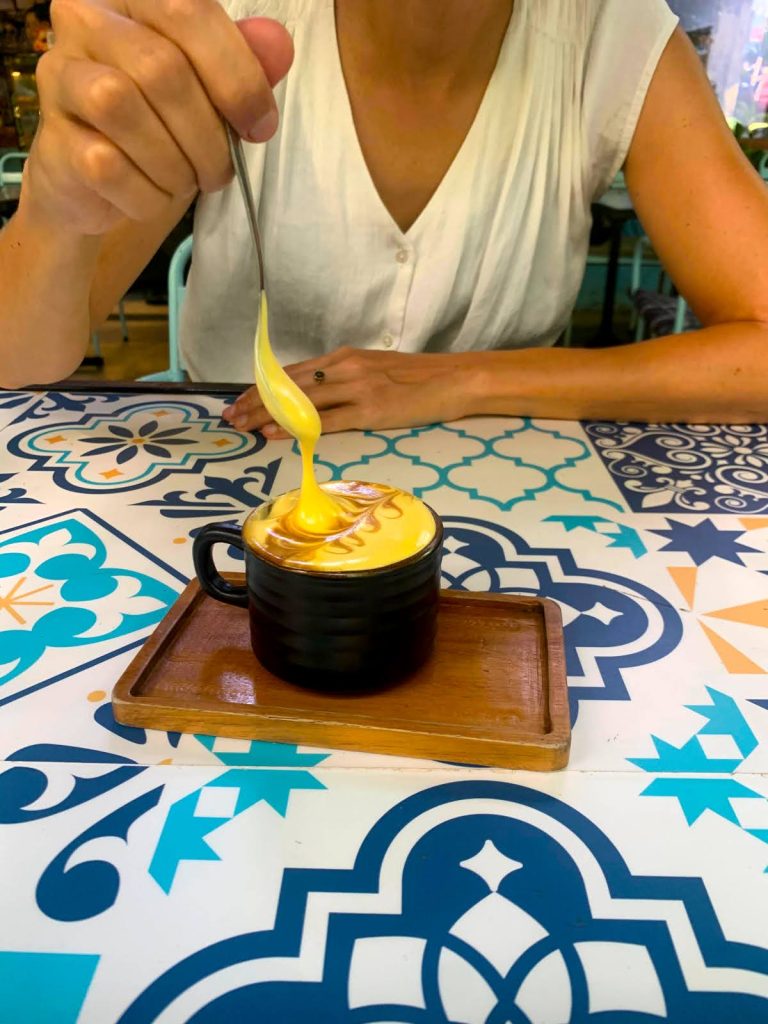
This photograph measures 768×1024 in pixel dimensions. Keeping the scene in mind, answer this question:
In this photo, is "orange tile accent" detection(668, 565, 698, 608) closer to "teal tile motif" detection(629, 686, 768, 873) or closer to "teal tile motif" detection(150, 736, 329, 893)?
"teal tile motif" detection(629, 686, 768, 873)

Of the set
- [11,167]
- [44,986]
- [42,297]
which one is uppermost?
[11,167]

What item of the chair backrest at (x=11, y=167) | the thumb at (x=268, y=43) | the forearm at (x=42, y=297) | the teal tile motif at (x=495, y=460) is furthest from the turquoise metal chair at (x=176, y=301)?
the chair backrest at (x=11, y=167)

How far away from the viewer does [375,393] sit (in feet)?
2.81

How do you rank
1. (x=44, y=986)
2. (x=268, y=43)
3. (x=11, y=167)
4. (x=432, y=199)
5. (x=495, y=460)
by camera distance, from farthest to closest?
1. (x=11, y=167)
2. (x=432, y=199)
3. (x=495, y=460)
4. (x=268, y=43)
5. (x=44, y=986)

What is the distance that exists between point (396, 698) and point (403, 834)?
3.4 inches

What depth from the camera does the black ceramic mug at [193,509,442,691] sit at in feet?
1.35

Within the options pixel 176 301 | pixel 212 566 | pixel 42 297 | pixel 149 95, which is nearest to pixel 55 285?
pixel 42 297

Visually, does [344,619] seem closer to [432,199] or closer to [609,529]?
[609,529]

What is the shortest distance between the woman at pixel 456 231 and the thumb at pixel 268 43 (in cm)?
27

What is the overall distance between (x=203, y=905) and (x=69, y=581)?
1.01 feet

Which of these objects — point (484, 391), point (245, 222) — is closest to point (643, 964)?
point (484, 391)

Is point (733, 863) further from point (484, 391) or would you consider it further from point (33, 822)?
point (484, 391)

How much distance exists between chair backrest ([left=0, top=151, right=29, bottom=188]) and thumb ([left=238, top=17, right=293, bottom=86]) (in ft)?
9.31

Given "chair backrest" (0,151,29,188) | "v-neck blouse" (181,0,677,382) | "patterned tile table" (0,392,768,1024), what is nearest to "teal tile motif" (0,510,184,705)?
"patterned tile table" (0,392,768,1024)
